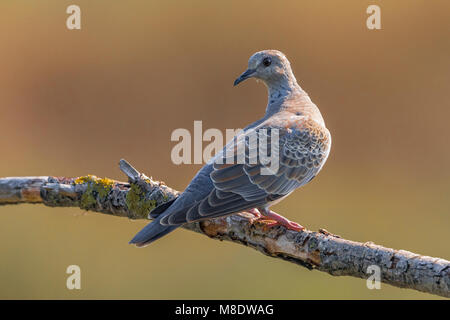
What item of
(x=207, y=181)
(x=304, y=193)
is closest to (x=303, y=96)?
(x=207, y=181)

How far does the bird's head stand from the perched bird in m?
0.29

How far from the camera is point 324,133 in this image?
13.9 feet

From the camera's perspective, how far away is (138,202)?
4094mm

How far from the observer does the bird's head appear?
462 centimetres

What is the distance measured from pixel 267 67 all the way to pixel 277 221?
55.2 inches

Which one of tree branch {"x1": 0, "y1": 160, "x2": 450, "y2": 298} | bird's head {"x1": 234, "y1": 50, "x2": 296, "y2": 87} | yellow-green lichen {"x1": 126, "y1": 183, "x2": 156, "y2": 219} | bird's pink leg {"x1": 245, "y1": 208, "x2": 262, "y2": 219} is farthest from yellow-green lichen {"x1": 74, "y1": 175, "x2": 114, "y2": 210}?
bird's head {"x1": 234, "y1": 50, "x2": 296, "y2": 87}

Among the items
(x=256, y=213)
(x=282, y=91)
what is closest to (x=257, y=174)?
(x=256, y=213)

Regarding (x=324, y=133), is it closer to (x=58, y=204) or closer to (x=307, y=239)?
(x=307, y=239)

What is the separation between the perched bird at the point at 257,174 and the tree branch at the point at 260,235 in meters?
0.14

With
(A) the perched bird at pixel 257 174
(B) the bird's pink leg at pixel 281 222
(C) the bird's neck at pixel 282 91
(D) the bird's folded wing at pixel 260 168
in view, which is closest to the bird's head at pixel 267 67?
(C) the bird's neck at pixel 282 91

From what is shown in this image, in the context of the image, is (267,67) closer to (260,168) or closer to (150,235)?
(260,168)

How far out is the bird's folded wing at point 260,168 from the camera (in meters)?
3.55

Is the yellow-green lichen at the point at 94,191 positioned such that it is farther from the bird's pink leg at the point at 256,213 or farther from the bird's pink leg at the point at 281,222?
the bird's pink leg at the point at 281,222

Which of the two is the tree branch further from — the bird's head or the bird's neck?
the bird's head
